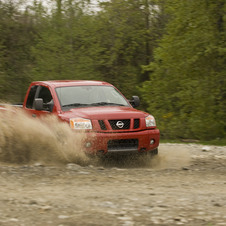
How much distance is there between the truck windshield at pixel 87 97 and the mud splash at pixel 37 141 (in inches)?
20.3

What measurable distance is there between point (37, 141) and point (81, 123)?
1191mm

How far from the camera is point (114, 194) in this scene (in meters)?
5.54

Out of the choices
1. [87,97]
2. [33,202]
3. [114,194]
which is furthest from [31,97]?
[33,202]

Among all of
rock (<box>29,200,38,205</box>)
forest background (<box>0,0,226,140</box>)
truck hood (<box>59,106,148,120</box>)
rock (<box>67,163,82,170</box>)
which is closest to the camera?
rock (<box>29,200,38,205</box>)

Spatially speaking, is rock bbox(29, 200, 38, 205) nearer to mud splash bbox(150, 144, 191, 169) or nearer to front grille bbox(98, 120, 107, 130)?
front grille bbox(98, 120, 107, 130)

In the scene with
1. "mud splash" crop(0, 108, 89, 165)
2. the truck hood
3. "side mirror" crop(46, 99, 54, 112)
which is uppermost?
"side mirror" crop(46, 99, 54, 112)

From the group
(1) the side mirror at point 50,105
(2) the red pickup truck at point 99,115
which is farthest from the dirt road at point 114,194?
(1) the side mirror at point 50,105

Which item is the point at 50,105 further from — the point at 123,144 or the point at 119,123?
the point at 123,144

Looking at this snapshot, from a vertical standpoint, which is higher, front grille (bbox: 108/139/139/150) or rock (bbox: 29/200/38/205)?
front grille (bbox: 108/139/139/150)

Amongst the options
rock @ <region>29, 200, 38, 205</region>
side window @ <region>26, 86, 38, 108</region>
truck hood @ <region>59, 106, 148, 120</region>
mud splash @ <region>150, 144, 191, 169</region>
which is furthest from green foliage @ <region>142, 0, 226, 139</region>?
rock @ <region>29, 200, 38, 205</region>

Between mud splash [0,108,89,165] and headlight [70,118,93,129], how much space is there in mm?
120

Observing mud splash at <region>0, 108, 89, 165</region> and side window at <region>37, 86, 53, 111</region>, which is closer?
mud splash at <region>0, 108, 89, 165</region>

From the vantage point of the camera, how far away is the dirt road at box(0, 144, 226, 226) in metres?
4.44

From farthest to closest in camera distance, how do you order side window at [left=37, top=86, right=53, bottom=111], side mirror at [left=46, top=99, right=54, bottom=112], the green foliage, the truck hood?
1. the green foliage
2. side window at [left=37, top=86, right=53, bottom=111]
3. side mirror at [left=46, top=99, right=54, bottom=112]
4. the truck hood
